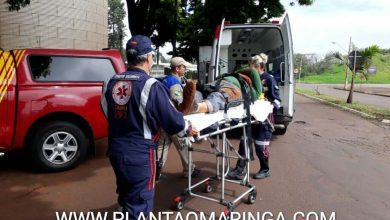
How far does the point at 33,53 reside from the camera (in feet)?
19.7

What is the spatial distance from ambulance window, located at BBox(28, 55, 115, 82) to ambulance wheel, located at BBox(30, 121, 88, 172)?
2.35ft

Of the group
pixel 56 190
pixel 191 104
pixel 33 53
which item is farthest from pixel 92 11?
pixel 191 104

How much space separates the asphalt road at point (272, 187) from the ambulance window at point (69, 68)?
1.47m

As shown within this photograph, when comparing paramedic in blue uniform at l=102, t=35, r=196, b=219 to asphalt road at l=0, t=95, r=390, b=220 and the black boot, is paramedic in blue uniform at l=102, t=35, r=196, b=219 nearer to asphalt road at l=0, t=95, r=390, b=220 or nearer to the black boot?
asphalt road at l=0, t=95, r=390, b=220

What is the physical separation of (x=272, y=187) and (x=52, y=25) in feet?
43.6

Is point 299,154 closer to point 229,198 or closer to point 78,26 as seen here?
point 229,198

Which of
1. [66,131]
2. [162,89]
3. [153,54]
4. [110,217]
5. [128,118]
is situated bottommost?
[110,217]

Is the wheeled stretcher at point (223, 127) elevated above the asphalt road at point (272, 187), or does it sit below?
above

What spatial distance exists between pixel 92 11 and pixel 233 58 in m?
8.32

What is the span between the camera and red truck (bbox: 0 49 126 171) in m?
5.63

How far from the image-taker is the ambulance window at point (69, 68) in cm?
598

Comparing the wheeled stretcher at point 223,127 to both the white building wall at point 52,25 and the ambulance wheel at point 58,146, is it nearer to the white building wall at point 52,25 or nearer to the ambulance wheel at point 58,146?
the ambulance wheel at point 58,146

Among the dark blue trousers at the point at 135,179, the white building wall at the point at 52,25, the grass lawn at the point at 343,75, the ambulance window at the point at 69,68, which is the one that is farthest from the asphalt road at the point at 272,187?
the grass lawn at the point at 343,75

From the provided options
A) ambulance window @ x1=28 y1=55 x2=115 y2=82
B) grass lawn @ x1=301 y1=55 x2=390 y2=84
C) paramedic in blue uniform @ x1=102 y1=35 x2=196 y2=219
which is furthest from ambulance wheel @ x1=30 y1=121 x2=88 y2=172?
grass lawn @ x1=301 y1=55 x2=390 y2=84
